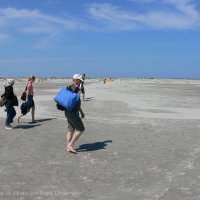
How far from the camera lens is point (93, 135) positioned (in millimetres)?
13234

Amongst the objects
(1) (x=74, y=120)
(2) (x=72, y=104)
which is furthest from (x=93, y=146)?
(2) (x=72, y=104)

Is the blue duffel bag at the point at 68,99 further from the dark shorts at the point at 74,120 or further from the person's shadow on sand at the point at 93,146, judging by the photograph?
the person's shadow on sand at the point at 93,146

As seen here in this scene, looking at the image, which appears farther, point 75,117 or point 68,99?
point 75,117

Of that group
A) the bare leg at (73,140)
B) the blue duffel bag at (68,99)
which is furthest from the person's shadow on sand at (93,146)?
the blue duffel bag at (68,99)

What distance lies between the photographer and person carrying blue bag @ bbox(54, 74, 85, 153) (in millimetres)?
10219

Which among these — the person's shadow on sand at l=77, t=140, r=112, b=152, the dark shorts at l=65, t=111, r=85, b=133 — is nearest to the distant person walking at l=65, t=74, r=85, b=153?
the dark shorts at l=65, t=111, r=85, b=133

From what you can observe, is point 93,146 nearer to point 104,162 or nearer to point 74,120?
point 74,120

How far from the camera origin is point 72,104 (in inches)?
403

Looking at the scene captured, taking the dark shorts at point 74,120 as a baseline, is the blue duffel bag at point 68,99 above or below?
above

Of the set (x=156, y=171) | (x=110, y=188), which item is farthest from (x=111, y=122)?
(x=110, y=188)

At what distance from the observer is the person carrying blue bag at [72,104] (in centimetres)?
1022

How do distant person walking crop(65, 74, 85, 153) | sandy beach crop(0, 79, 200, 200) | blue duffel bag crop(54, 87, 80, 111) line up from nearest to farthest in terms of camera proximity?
sandy beach crop(0, 79, 200, 200) < blue duffel bag crop(54, 87, 80, 111) < distant person walking crop(65, 74, 85, 153)

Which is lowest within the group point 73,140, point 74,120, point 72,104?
point 73,140

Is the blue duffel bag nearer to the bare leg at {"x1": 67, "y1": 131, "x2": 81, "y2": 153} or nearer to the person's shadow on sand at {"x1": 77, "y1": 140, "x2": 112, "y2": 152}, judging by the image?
the bare leg at {"x1": 67, "y1": 131, "x2": 81, "y2": 153}
